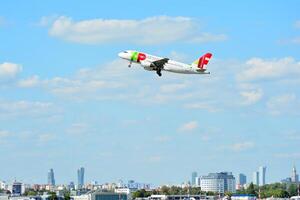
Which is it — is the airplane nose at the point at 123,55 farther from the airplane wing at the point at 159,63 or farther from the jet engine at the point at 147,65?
the airplane wing at the point at 159,63

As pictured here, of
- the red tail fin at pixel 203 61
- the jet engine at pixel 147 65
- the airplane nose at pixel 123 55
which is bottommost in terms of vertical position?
the jet engine at pixel 147 65

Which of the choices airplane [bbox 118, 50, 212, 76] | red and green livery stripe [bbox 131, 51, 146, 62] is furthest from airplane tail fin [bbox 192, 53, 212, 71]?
red and green livery stripe [bbox 131, 51, 146, 62]

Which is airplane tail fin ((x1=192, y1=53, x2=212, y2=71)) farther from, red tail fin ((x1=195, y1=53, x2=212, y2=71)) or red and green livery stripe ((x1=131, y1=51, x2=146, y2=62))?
red and green livery stripe ((x1=131, y1=51, x2=146, y2=62))

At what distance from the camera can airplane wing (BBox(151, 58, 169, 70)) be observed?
6727 inches

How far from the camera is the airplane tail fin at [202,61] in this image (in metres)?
173

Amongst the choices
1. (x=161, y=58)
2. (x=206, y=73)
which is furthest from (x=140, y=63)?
(x=206, y=73)

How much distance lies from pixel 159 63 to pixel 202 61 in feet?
31.0

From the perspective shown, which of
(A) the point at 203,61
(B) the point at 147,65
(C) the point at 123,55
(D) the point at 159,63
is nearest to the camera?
(D) the point at 159,63

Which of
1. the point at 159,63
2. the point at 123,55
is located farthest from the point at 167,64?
the point at 123,55

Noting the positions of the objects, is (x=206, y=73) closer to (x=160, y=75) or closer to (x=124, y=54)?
(x=160, y=75)

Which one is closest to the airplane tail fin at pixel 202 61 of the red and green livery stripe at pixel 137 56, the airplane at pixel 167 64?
the airplane at pixel 167 64

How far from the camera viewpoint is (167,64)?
571ft

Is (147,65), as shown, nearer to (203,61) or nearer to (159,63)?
(159,63)

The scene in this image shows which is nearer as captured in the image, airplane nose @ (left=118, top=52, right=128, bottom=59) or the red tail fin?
the red tail fin
